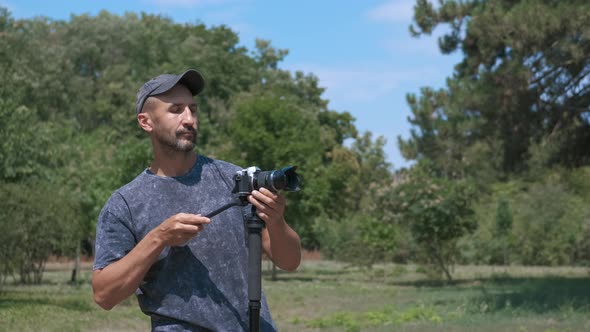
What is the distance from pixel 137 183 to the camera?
3678mm

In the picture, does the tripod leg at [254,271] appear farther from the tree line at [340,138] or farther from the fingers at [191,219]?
the tree line at [340,138]

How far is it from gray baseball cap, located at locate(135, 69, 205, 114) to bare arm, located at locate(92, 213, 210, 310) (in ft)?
1.98

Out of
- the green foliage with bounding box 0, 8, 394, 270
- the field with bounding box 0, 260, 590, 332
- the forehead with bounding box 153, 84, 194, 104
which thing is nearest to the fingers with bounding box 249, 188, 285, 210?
the forehead with bounding box 153, 84, 194, 104

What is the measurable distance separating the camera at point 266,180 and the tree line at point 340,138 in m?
18.0

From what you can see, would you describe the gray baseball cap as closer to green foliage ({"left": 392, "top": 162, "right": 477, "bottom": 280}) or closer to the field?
the field

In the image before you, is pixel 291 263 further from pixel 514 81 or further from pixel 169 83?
pixel 514 81

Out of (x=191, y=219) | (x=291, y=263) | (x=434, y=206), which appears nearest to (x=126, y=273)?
(x=191, y=219)

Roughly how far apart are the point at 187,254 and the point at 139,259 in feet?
0.73

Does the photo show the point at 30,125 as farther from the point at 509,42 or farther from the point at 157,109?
the point at 157,109

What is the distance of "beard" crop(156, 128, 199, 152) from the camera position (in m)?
3.62

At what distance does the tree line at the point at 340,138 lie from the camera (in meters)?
23.2

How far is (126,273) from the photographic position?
3391 mm

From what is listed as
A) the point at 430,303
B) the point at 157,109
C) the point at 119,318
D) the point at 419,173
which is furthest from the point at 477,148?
the point at 157,109

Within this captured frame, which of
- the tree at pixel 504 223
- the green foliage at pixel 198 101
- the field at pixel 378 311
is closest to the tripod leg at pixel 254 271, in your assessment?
the field at pixel 378 311
